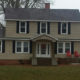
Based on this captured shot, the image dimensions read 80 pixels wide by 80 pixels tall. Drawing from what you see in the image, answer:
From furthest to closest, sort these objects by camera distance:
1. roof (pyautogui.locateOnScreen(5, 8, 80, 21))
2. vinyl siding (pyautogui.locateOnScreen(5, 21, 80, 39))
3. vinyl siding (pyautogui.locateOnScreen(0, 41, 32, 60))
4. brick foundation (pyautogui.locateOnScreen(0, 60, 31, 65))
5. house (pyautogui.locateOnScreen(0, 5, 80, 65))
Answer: roof (pyautogui.locateOnScreen(5, 8, 80, 21))
vinyl siding (pyautogui.locateOnScreen(5, 21, 80, 39))
vinyl siding (pyautogui.locateOnScreen(0, 41, 32, 60))
house (pyautogui.locateOnScreen(0, 5, 80, 65))
brick foundation (pyautogui.locateOnScreen(0, 60, 31, 65))

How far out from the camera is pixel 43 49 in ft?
130

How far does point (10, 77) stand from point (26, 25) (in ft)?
56.1

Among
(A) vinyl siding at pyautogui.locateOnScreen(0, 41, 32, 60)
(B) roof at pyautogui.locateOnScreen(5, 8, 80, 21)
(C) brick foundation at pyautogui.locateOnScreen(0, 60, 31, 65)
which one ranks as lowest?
(C) brick foundation at pyautogui.locateOnScreen(0, 60, 31, 65)

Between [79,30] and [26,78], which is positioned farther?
[79,30]

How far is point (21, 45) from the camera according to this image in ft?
129

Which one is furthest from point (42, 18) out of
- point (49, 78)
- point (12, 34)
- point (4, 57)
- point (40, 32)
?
point (49, 78)

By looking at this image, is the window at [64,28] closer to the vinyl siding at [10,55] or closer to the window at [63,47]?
the window at [63,47]

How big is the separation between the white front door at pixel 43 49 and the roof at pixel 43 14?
329 centimetres

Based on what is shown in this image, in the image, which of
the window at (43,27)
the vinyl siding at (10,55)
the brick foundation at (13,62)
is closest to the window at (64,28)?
the window at (43,27)

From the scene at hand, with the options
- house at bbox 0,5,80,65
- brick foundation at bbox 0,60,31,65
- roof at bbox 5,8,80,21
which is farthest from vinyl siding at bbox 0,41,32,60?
roof at bbox 5,8,80,21

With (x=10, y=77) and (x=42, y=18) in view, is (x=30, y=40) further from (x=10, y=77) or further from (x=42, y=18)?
(x=10, y=77)

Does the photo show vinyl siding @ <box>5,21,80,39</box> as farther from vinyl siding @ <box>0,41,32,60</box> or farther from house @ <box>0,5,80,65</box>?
vinyl siding @ <box>0,41,32,60</box>

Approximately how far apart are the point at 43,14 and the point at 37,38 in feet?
15.4

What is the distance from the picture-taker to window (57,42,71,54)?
39.7 metres
